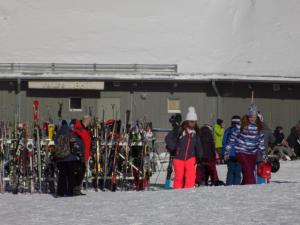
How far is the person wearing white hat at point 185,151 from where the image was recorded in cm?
1507

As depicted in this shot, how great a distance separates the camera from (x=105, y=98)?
34.0 metres

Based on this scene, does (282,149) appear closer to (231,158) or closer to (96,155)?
(231,158)

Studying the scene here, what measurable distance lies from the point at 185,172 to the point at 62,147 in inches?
81.9

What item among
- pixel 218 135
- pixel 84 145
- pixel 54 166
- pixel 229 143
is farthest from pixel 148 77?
pixel 84 145

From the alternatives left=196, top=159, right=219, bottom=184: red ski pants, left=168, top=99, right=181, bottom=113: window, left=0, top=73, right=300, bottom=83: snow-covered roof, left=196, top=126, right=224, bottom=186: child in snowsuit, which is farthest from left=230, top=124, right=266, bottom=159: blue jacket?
left=168, top=99, right=181, bottom=113: window

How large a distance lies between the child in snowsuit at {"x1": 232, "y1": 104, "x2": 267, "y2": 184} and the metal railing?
19232mm

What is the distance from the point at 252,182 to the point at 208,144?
7.30 feet

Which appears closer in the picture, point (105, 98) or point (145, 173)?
point (145, 173)

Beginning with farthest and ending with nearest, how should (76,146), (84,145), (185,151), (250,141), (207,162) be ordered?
(207,162)
(84,145)
(76,146)
(250,141)
(185,151)

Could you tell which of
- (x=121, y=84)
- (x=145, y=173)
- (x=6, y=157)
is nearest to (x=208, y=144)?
(x=145, y=173)

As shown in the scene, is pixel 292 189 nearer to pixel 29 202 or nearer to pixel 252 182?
pixel 252 182

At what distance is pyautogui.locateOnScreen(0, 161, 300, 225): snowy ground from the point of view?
11383 millimetres

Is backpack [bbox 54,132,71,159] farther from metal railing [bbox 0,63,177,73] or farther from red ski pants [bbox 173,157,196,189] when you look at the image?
metal railing [bbox 0,63,177,73]

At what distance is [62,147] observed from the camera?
15.1m
